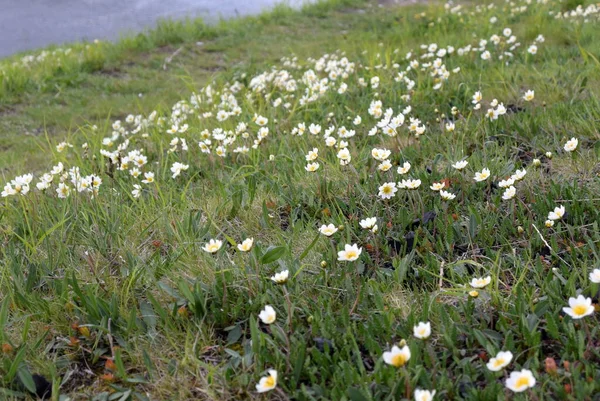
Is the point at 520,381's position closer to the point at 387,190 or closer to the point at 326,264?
the point at 326,264

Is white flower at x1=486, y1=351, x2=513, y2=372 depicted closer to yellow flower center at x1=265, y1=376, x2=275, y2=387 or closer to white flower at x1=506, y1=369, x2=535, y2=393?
white flower at x1=506, y1=369, x2=535, y2=393

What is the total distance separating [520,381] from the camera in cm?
166

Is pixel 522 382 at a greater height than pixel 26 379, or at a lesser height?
greater

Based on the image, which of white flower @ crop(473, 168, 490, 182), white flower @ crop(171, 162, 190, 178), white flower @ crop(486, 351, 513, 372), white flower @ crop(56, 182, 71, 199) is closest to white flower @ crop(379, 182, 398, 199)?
white flower @ crop(473, 168, 490, 182)

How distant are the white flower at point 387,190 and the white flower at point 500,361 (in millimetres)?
1210

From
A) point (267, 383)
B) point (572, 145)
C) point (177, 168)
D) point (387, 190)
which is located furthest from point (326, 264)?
point (177, 168)

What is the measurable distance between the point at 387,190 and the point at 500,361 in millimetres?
1271

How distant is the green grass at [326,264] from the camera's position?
6.63 ft

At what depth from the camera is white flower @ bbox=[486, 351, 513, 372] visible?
179 centimetres

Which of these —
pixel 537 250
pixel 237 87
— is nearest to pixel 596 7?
pixel 237 87

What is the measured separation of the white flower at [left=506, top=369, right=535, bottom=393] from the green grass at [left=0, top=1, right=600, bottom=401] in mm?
116

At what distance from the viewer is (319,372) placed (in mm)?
2006

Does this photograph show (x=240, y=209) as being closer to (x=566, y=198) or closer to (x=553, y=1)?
(x=566, y=198)

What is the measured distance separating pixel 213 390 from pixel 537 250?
1.57 meters
